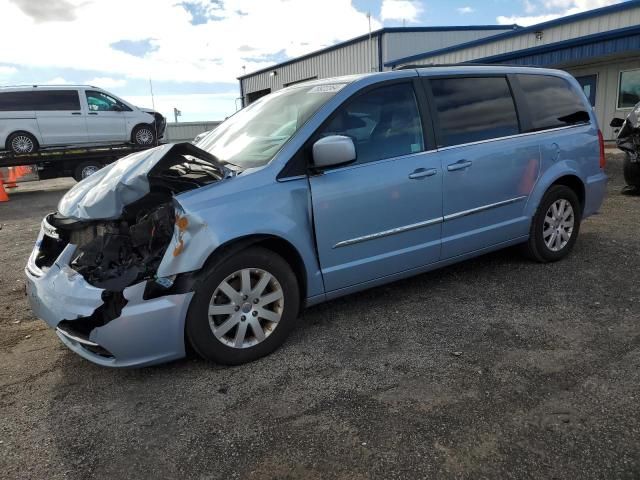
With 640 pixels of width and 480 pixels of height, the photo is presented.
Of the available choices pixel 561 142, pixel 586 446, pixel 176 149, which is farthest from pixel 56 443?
→ pixel 561 142

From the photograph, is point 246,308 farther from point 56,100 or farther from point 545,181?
point 56,100

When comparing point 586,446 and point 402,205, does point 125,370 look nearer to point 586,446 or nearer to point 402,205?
point 402,205

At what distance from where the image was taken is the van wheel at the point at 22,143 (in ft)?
41.4

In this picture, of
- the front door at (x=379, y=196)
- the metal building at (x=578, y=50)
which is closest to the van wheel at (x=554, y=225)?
the front door at (x=379, y=196)

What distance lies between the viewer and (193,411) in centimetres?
268

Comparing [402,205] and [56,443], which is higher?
[402,205]

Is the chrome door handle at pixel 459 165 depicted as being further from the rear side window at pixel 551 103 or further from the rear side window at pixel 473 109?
the rear side window at pixel 551 103

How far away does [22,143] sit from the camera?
12773 mm

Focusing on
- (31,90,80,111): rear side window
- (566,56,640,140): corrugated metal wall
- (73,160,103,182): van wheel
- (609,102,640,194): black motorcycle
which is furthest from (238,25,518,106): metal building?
(609,102,640,194): black motorcycle

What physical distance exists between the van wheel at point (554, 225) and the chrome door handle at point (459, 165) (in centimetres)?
107

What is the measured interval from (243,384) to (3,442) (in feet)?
3.99

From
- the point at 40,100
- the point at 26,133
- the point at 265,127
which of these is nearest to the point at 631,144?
the point at 265,127

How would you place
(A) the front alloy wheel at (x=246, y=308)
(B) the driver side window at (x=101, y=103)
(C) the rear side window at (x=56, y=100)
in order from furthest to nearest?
1. (B) the driver side window at (x=101, y=103)
2. (C) the rear side window at (x=56, y=100)
3. (A) the front alloy wheel at (x=246, y=308)

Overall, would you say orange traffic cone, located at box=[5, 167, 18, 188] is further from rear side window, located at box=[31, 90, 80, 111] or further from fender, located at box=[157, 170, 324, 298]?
fender, located at box=[157, 170, 324, 298]
